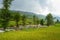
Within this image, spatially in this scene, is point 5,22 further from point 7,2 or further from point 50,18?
point 50,18

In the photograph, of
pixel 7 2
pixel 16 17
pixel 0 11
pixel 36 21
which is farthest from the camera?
pixel 36 21

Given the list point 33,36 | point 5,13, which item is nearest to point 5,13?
point 5,13

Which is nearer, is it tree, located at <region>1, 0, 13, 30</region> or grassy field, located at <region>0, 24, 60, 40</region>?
grassy field, located at <region>0, 24, 60, 40</region>

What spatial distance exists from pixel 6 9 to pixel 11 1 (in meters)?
3.55

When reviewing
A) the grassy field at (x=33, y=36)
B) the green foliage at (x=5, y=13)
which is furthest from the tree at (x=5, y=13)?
the grassy field at (x=33, y=36)

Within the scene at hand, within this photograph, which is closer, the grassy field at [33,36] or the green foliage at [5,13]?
the grassy field at [33,36]

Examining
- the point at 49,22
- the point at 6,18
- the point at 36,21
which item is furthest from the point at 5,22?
the point at 36,21

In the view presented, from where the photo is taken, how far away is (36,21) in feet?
618

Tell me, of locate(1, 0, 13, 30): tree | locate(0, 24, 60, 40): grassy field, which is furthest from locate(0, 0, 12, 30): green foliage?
locate(0, 24, 60, 40): grassy field

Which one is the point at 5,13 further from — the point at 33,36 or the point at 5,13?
the point at 33,36

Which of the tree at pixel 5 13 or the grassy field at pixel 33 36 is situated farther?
the tree at pixel 5 13

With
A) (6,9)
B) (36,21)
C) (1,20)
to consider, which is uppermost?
(6,9)

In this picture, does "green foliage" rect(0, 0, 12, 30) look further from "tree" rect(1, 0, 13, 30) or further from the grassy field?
the grassy field

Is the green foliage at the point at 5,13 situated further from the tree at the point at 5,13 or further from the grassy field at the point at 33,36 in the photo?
the grassy field at the point at 33,36
